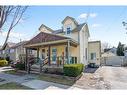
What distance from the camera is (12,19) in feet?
38.6

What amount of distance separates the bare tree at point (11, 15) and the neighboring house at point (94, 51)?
1114 centimetres

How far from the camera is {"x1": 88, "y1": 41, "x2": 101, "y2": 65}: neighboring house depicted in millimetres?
20281

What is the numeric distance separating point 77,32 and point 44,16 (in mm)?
6711

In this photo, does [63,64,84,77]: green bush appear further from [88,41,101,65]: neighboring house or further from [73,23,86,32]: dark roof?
[88,41,101,65]: neighboring house

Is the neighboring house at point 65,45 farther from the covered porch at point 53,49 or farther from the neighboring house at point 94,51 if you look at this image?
the neighboring house at point 94,51

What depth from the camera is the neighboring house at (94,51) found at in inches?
798

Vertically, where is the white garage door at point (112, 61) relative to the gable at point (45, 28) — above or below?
below

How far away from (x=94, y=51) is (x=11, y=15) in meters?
12.0

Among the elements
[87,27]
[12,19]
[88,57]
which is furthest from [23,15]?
[88,57]

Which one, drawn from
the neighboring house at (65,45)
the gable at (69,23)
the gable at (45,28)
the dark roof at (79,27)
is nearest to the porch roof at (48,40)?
the neighboring house at (65,45)

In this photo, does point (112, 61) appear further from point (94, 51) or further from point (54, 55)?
point (54, 55)

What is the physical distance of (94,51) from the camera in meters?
20.3

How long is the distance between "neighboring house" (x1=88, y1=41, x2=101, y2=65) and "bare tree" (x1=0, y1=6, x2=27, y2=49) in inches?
439
